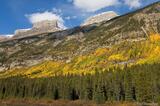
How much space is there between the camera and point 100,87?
15038cm

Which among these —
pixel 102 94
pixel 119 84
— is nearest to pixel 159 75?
pixel 119 84

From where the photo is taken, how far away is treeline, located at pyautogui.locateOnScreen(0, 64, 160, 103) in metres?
134

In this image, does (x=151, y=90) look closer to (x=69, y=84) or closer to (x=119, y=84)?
(x=119, y=84)

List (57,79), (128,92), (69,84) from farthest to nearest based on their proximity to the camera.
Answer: (57,79), (69,84), (128,92)

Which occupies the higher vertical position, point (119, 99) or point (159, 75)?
point (159, 75)

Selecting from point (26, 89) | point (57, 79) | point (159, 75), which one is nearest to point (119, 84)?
point (159, 75)

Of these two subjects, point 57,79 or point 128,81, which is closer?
point 128,81

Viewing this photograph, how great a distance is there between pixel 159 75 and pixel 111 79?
2692 centimetres

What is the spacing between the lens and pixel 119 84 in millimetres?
146000

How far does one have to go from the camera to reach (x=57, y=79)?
190m

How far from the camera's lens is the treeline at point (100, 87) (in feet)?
440

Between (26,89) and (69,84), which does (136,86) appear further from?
(26,89)

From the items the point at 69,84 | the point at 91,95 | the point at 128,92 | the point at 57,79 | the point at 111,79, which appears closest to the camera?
the point at 128,92

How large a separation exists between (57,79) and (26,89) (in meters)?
20.1
